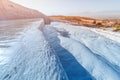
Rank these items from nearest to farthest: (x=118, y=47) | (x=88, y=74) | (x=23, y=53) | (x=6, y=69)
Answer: (x=6, y=69) < (x=88, y=74) < (x=23, y=53) < (x=118, y=47)

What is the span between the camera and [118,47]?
2699 millimetres

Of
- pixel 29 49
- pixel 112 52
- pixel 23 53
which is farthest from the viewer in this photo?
pixel 112 52

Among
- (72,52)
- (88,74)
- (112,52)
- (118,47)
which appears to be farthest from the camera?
(118,47)

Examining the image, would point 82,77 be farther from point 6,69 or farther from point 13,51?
point 13,51

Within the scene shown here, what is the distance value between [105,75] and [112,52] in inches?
37.0

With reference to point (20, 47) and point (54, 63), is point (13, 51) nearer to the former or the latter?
point (20, 47)

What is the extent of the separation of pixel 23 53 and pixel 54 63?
0.42 m

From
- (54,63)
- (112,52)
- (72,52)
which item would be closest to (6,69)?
(54,63)

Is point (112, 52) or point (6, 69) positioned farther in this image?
point (112, 52)

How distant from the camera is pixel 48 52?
1736mm

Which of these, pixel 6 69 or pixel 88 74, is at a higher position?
pixel 6 69

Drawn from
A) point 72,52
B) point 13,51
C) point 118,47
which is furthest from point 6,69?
point 118,47

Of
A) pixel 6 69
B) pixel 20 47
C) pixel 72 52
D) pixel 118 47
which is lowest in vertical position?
pixel 118 47

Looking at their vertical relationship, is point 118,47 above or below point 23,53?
below
